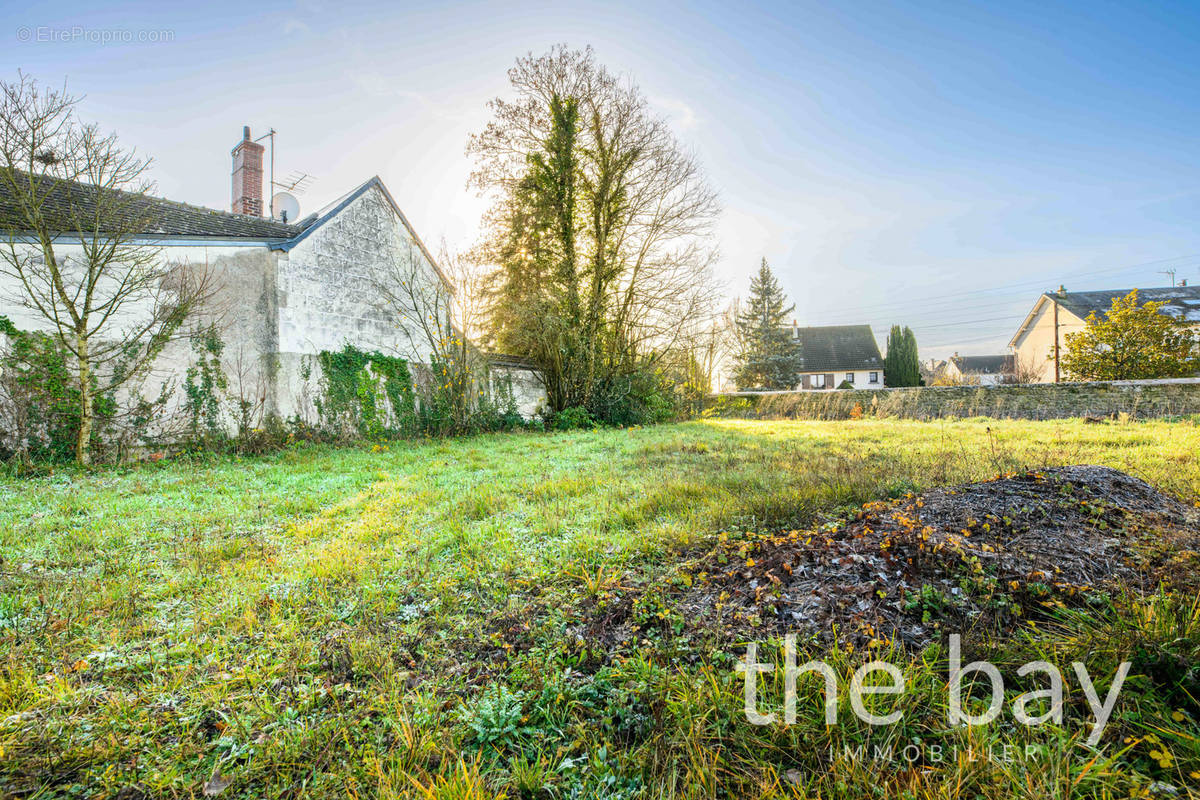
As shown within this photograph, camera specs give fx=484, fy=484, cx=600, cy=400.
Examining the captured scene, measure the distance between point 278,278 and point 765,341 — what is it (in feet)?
96.7

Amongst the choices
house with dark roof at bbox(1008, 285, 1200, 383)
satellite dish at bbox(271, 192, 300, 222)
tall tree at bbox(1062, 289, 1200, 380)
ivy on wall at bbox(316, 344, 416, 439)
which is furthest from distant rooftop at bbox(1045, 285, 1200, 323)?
satellite dish at bbox(271, 192, 300, 222)

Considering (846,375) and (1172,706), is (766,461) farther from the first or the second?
(846,375)

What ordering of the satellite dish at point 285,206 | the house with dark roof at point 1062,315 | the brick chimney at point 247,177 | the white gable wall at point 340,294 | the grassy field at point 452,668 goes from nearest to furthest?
the grassy field at point 452,668
the white gable wall at point 340,294
the brick chimney at point 247,177
the satellite dish at point 285,206
the house with dark roof at point 1062,315

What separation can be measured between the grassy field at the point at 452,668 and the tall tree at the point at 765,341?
96.2 feet

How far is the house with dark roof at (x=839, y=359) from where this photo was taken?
41125 mm

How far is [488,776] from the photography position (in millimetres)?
1581

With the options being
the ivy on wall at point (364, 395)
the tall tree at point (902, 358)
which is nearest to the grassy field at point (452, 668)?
the ivy on wall at point (364, 395)

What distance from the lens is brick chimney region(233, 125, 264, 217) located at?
15844 mm

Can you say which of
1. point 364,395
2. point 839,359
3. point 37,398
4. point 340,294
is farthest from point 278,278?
point 839,359

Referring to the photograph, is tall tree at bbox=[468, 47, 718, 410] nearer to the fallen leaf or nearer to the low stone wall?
the low stone wall

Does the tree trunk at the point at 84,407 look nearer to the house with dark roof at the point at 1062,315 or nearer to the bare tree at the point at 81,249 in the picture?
the bare tree at the point at 81,249

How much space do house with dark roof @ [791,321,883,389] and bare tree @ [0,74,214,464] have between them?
131 feet

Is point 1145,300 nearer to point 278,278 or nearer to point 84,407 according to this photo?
point 278,278

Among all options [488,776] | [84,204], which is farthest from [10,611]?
[84,204]
